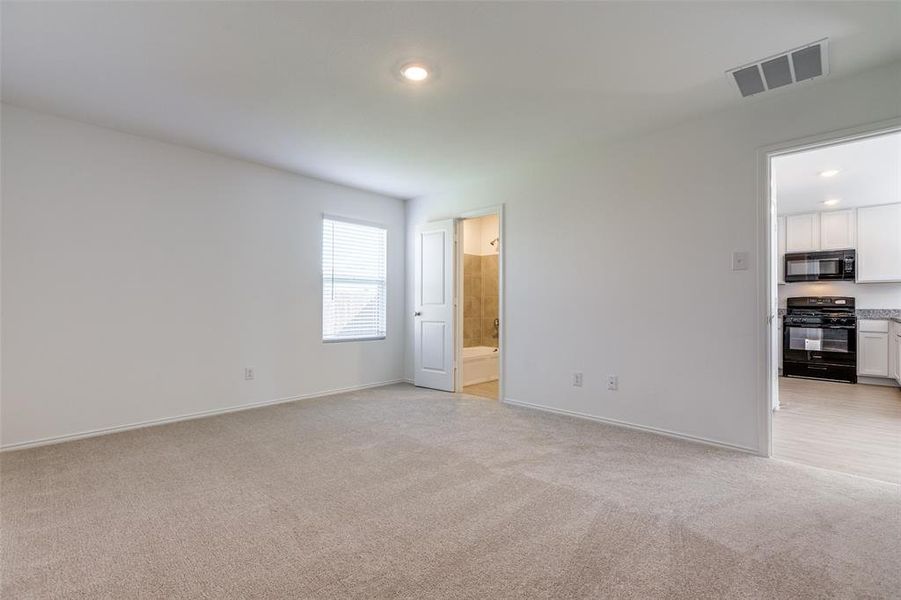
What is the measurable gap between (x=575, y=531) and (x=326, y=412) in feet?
8.97

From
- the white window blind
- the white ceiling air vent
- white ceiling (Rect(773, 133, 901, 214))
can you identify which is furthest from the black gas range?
the white window blind

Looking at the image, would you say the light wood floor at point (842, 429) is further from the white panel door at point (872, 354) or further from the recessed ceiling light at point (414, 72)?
the recessed ceiling light at point (414, 72)

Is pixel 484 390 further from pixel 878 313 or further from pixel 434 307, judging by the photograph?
pixel 878 313

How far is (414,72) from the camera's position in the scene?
2.56m

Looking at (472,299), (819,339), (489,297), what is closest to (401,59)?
→ (472,299)

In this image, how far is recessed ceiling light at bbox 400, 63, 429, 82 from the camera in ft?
8.20

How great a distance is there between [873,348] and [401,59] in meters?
6.66

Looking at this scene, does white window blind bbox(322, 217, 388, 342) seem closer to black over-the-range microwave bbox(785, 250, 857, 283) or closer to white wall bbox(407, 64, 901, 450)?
white wall bbox(407, 64, 901, 450)

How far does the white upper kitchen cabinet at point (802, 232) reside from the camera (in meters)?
6.04

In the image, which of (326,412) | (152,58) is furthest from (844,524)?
(152,58)

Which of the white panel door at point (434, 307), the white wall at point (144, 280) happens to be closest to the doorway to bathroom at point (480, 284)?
the white panel door at point (434, 307)

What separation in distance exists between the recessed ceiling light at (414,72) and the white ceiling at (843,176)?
2805 mm

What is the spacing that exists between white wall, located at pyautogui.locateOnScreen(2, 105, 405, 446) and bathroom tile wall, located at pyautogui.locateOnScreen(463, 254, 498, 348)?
8.08ft

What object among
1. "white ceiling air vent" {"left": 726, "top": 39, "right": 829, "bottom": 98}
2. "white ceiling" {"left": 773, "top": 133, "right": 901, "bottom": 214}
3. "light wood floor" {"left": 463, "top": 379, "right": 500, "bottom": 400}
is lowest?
"light wood floor" {"left": 463, "top": 379, "right": 500, "bottom": 400}
